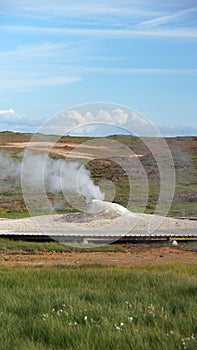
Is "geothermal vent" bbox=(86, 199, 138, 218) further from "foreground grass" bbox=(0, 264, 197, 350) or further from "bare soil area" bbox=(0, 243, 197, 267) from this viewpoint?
"foreground grass" bbox=(0, 264, 197, 350)

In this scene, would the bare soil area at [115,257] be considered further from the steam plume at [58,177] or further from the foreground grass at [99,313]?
the foreground grass at [99,313]

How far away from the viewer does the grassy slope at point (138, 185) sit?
29.3 m

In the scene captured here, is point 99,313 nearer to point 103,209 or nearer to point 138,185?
point 103,209

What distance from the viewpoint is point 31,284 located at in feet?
31.4

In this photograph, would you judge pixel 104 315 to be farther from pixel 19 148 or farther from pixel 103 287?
pixel 19 148

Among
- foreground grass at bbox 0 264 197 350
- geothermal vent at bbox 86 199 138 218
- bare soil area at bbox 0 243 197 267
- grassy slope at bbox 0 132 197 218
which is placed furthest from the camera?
grassy slope at bbox 0 132 197 218

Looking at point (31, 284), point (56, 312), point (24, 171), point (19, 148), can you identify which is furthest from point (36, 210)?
point (19, 148)

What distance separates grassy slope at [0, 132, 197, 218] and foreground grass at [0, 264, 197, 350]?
15544 millimetres

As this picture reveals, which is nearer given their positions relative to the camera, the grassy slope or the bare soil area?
the bare soil area

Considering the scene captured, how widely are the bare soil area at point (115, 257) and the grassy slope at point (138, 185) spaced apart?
232 inches

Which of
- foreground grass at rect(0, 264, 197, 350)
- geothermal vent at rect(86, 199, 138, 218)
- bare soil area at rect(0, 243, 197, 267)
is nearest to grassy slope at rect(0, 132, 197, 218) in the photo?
geothermal vent at rect(86, 199, 138, 218)

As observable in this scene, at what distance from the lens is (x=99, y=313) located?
7.04m

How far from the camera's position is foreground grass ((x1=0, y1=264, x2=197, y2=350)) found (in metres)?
5.96


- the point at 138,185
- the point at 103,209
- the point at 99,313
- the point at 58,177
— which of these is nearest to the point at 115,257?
the point at 103,209
